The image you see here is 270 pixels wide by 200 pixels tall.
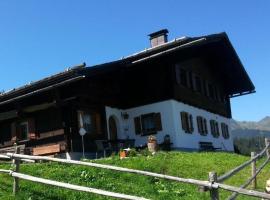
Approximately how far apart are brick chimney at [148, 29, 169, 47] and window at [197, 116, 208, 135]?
16.2 ft

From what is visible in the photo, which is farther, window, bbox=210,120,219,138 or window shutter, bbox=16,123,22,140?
window, bbox=210,120,219,138

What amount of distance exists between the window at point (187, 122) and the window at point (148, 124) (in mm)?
1353

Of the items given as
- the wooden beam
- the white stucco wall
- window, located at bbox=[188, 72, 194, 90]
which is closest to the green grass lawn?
the white stucco wall

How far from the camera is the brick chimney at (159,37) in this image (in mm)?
27781

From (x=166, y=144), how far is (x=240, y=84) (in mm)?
13370

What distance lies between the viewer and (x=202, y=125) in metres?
28.5

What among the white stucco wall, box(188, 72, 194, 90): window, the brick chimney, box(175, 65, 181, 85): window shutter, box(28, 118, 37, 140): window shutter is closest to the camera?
box(28, 118, 37, 140): window shutter

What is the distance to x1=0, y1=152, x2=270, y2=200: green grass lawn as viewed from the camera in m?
9.65

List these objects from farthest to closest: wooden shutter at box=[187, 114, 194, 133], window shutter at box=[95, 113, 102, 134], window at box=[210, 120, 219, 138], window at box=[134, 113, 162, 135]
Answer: window at box=[210, 120, 219, 138] → wooden shutter at box=[187, 114, 194, 133] → window at box=[134, 113, 162, 135] → window shutter at box=[95, 113, 102, 134]

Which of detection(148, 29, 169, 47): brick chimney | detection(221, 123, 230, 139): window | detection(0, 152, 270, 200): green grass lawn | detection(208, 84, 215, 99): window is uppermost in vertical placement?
detection(148, 29, 169, 47): brick chimney

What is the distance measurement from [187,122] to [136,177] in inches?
522

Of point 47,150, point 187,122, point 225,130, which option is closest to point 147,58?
point 187,122

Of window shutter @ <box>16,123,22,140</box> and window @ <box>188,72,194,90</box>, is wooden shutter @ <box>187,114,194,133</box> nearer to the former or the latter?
window @ <box>188,72,194,90</box>

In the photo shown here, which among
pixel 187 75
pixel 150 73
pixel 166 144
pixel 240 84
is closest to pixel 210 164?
pixel 166 144
